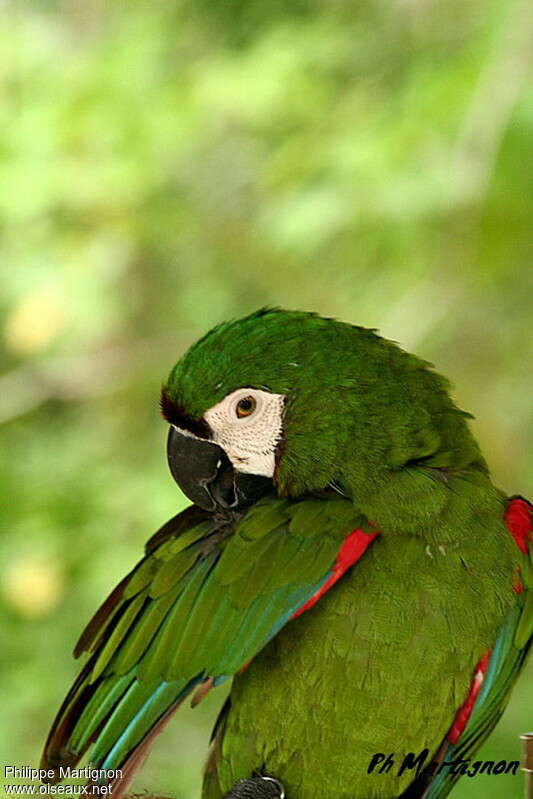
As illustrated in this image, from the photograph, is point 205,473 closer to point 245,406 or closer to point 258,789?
point 245,406

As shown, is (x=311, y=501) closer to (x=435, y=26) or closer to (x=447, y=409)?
(x=447, y=409)

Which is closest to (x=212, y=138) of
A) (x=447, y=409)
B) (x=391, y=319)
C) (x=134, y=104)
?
(x=134, y=104)

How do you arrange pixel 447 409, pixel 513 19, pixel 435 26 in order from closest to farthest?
pixel 447 409, pixel 513 19, pixel 435 26

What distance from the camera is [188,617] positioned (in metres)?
0.78

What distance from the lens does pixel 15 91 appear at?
2072mm

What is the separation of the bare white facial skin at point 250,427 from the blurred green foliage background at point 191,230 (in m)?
0.98

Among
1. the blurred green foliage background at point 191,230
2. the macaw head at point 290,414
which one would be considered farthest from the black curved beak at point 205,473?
the blurred green foliage background at point 191,230

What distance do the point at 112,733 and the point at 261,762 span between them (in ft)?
0.44

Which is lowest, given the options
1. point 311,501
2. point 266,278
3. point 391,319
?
point 311,501

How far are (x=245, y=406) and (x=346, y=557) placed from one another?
0.15m

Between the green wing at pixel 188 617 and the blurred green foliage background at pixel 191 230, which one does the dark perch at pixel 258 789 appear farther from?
the blurred green foliage background at pixel 191 230

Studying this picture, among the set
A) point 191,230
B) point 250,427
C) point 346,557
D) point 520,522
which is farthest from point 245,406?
point 191,230

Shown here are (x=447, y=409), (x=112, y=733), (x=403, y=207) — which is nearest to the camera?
(x=112, y=733)

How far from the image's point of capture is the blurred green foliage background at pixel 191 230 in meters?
1.93
